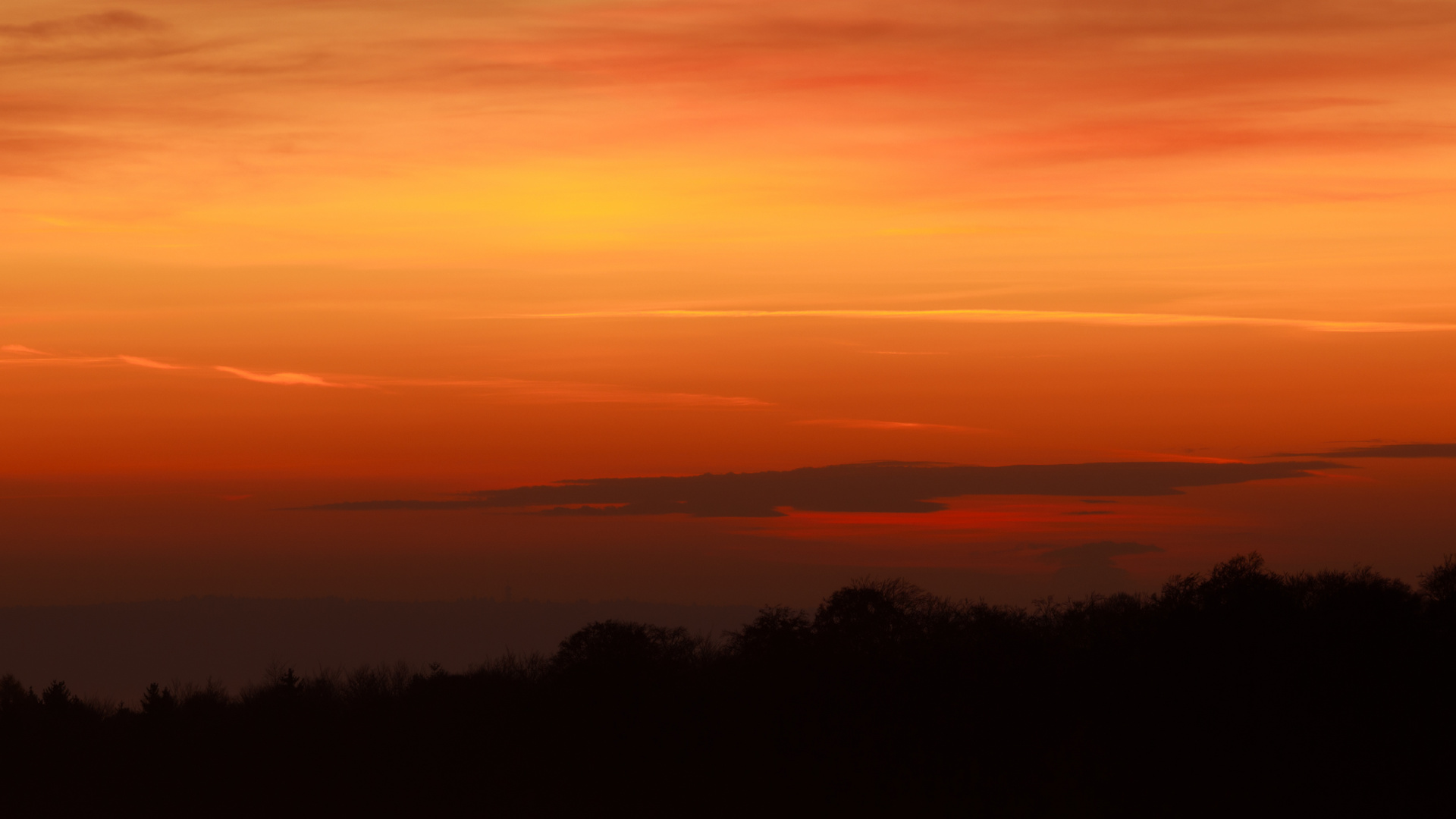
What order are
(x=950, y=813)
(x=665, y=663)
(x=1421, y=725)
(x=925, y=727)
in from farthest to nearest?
(x=665, y=663) → (x=925, y=727) → (x=950, y=813) → (x=1421, y=725)

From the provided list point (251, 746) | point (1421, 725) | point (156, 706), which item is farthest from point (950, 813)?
point (156, 706)

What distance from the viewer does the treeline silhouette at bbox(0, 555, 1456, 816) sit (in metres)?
60.0

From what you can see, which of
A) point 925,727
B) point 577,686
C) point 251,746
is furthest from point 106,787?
point 925,727

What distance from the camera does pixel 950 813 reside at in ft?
210

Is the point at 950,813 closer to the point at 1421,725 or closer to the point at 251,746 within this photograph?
the point at 1421,725

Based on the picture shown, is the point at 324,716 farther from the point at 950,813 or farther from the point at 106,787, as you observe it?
the point at 950,813

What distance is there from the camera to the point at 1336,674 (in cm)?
6203

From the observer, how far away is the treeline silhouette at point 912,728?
5997 centimetres

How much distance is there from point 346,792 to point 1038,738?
1948 inches

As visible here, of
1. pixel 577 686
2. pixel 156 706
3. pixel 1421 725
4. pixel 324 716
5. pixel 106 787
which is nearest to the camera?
pixel 1421 725

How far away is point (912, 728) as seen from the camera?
71.4m

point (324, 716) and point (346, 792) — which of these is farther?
point (324, 716)

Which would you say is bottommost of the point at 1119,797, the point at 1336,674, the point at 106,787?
the point at 106,787

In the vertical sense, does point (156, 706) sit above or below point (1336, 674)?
below
